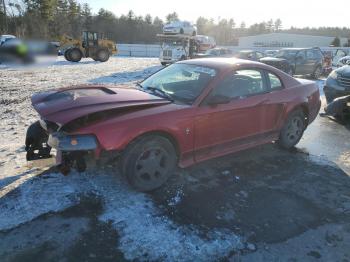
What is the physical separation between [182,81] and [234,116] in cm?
90

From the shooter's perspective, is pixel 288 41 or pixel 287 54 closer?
pixel 287 54

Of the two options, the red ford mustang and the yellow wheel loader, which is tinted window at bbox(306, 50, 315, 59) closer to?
the red ford mustang

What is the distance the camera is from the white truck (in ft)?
72.2

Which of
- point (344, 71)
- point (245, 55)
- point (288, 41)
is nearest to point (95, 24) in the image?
point (245, 55)

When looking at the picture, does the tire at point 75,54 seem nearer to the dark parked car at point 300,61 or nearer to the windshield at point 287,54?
the dark parked car at point 300,61

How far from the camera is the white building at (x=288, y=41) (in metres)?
56.3

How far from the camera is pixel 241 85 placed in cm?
472

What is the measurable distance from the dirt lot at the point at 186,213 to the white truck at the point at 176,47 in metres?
17.8

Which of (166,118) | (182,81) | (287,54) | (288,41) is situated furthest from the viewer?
(288,41)

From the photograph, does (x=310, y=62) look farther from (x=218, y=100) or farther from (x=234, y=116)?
(x=218, y=100)

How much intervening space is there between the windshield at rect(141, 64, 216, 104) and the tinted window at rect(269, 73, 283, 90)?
1.19 meters

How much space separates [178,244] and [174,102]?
1799 millimetres

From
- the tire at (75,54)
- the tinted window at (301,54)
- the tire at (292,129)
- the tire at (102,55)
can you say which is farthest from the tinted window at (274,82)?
the tire at (102,55)

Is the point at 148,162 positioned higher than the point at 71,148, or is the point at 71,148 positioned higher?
the point at 71,148
